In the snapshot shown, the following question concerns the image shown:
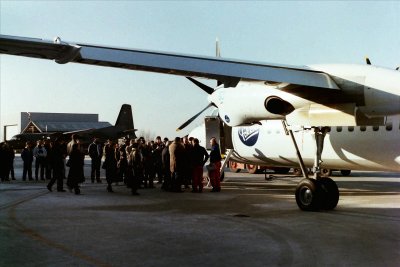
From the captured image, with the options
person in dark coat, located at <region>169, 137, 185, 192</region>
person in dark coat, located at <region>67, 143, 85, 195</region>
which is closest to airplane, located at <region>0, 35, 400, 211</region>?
person in dark coat, located at <region>169, 137, 185, 192</region>

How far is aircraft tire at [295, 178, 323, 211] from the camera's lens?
1079cm

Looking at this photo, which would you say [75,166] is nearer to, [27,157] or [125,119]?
[27,157]

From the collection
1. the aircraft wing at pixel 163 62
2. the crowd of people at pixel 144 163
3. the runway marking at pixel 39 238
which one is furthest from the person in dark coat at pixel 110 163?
the aircraft wing at pixel 163 62

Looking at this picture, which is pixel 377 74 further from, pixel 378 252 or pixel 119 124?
pixel 119 124

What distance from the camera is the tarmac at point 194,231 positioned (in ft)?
21.2

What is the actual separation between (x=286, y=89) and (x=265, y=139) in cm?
573

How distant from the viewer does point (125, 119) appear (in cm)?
5022

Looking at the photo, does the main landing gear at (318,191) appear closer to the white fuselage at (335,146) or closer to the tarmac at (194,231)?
the tarmac at (194,231)

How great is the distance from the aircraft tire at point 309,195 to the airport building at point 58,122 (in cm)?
7287

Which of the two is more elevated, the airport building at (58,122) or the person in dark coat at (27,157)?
the airport building at (58,122)

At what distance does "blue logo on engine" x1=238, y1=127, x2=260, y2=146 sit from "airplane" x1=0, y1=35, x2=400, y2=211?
3771 mm

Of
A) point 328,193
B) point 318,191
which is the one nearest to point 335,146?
point 328,193

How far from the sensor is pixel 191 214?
34.4 feet

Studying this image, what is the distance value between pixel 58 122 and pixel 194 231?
83.8 metres
